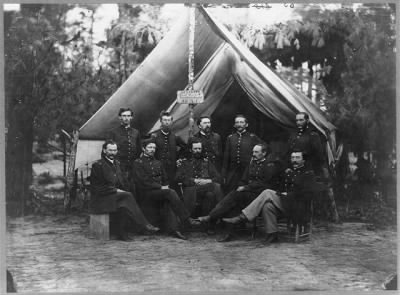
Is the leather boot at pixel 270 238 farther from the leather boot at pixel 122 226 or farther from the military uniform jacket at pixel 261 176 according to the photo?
the leather boot at pixel 122 226

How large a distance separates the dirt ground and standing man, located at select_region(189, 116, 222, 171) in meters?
0.84

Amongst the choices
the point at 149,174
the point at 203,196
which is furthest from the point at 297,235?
the point at 149,174

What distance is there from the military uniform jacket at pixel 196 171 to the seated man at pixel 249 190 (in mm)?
253

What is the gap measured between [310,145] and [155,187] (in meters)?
1.68

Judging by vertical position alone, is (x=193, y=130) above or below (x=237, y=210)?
above

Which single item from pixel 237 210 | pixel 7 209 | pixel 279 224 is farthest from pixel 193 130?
pixel 7 209

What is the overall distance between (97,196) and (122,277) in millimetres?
873

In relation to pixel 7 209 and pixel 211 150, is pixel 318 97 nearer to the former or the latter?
pixel 211 150

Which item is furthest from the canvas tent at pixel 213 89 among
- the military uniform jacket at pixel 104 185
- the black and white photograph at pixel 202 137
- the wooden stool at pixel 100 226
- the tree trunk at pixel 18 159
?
the wooden stool at pixel 100 226

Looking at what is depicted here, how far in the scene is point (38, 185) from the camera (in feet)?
19.1

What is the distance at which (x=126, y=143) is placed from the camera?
5.85m

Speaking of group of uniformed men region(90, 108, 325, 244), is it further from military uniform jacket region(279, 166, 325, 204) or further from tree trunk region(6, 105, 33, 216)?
tree trunk region(6, 105, 33, 216)

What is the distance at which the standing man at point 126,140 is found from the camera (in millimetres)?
5836

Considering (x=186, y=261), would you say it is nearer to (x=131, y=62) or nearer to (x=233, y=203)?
(x=233, y=203)
